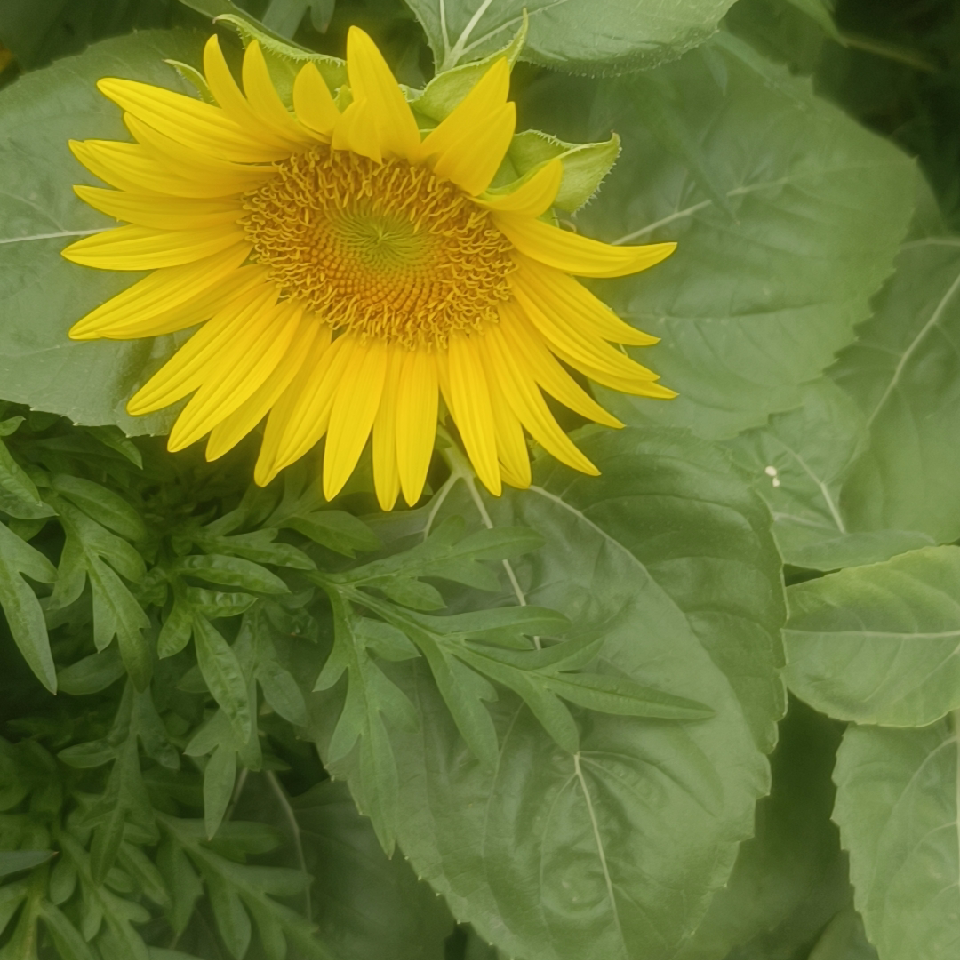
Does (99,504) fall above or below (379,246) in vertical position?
below

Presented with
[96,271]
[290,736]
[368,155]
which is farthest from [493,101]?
[290,736]

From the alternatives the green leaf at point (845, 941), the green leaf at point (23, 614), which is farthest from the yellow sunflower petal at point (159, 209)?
the green leaf at point (845, 941)

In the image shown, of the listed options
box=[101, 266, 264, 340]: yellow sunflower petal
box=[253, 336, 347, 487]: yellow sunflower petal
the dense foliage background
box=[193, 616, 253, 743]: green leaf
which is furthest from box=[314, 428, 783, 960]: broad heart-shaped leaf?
box=[101, 266, 264, 340]: yellow sunflower petal

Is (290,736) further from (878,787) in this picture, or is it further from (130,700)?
(878,787)

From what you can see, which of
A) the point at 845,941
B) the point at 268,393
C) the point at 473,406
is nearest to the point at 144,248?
the point at 268,393

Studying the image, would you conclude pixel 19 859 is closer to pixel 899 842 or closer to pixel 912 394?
pixel 899 842

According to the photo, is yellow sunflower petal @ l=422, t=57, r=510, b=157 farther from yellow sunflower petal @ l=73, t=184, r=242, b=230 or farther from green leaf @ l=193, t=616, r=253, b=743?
green leaf @ l=193, t=616, r=253, b=743

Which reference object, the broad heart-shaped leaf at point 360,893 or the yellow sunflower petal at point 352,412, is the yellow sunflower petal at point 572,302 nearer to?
the yellow sunflower petal at point 352,412
